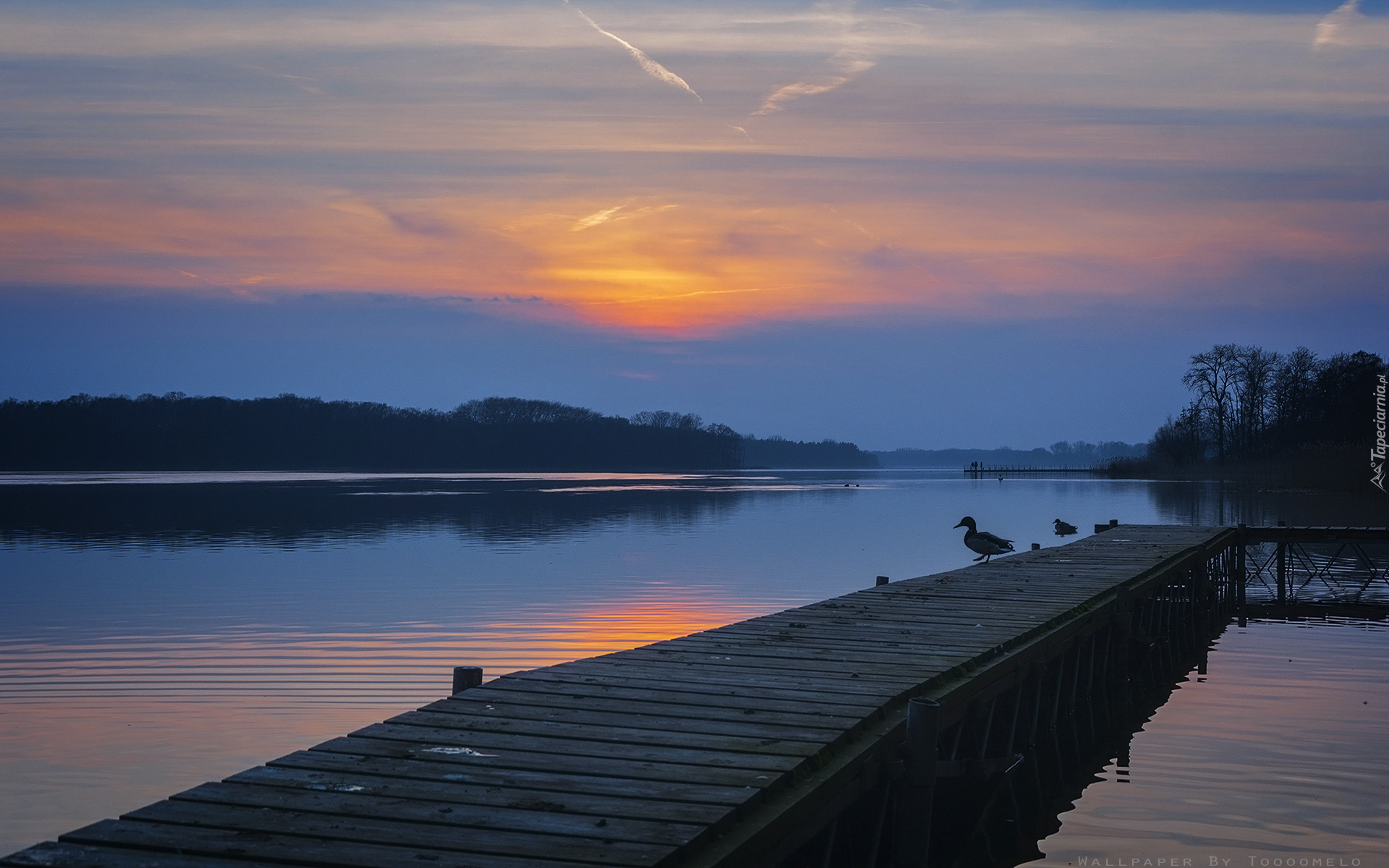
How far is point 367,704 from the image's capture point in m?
15.0

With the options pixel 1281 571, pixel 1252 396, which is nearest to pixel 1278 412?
pixel 1252 396

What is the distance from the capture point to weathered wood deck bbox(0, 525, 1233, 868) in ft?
18.7

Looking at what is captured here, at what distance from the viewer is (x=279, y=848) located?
561 cm

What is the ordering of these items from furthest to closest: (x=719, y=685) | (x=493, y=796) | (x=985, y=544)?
(x=985, y=544)
(x=719, y=685)
(x=493, y=796)

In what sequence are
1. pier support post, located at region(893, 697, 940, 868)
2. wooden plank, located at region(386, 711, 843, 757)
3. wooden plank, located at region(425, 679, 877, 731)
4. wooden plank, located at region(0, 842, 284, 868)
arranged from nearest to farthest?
wooden plank, located at region(0, 842, 284, 868), wooden plank, located at region(386, 711, 843, 757), pier support post, located at region(893, 697, 940, 868), wooden plank, located at region(425, 679, 877, 731)

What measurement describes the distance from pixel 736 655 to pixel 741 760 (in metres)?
4.18

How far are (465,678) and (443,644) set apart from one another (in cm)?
1052

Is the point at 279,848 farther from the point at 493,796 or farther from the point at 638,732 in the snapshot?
the point at 638,732

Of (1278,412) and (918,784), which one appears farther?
(1278,412)

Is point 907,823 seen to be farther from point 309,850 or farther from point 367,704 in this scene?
point 367,704

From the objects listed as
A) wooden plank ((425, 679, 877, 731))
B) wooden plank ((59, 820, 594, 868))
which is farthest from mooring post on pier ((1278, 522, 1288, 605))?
wooden plank ((59, 820, 594, 868))

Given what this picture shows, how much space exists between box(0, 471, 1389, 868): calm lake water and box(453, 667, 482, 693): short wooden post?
147 inches

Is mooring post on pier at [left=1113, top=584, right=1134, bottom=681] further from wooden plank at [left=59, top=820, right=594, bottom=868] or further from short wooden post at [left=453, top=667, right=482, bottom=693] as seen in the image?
wooden plank at [left=59, top=820, right=594, bottom=868]

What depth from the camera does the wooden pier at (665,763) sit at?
18.8ft
